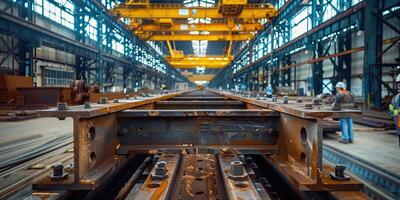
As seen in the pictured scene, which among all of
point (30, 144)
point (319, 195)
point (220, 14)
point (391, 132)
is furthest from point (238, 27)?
point (319, 195)

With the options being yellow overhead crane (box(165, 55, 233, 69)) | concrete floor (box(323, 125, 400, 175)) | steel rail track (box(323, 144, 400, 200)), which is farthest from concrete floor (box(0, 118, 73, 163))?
yellow overhead crane (box(165, 55, 233, 69))

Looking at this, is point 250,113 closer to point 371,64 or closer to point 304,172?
point 304,172

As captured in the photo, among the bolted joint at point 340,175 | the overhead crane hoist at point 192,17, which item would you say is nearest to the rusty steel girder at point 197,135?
the bolted joint at point 340,175

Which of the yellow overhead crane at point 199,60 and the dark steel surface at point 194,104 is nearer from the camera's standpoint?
the dark steel surface at point 194,104

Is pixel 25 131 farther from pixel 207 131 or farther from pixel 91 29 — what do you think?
pixel 91 29

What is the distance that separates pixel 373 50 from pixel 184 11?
9.51 meters

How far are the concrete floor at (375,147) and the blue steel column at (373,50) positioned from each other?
2.94 m

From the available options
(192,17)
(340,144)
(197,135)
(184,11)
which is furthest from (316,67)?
(197,135)

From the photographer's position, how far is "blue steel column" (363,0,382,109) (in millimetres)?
8781

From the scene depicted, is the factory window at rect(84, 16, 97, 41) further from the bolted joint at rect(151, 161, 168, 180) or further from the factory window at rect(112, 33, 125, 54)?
the bolted joint at rect(151, 161, 168, 180)

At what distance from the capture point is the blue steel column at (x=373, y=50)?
8781mm

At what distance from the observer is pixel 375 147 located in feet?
15.8

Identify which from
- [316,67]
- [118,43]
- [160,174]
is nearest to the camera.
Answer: [160,174]

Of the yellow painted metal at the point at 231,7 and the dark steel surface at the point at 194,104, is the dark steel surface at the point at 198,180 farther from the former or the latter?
the yellow painted metal at the point at 231,7
